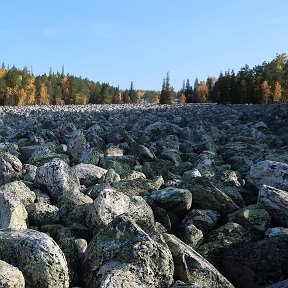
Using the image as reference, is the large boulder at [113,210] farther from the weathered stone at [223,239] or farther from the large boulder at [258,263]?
the large boulder at [258,263]

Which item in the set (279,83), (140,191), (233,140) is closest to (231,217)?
(140,191)

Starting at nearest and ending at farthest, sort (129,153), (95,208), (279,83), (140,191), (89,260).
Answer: (89,260)
(95,208)
(140,191)
(129,153)
(279,83)

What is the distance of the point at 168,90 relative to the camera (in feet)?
374

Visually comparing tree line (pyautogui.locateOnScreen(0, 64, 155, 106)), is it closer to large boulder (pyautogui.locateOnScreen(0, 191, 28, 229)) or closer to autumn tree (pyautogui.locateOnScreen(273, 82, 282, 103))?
autumn tree (pyautogui.locateOnScreen(273, 82, 282, 103))

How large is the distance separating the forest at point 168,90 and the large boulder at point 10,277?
77347mm

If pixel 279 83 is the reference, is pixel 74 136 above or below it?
below

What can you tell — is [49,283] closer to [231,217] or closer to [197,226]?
[197,226]

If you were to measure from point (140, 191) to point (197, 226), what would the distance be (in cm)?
164

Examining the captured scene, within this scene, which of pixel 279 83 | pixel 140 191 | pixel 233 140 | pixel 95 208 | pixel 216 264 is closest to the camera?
pixel 216 264

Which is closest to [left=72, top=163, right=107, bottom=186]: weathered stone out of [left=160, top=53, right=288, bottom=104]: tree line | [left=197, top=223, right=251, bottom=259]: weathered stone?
[left=197, top=223, right=251, bottom=259]: weathered stone

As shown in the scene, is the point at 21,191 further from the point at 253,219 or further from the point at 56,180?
the point at 253,219

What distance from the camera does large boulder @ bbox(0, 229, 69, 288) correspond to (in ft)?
16.8

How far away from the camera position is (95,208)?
6898 mm

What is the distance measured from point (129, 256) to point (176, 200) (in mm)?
2501
